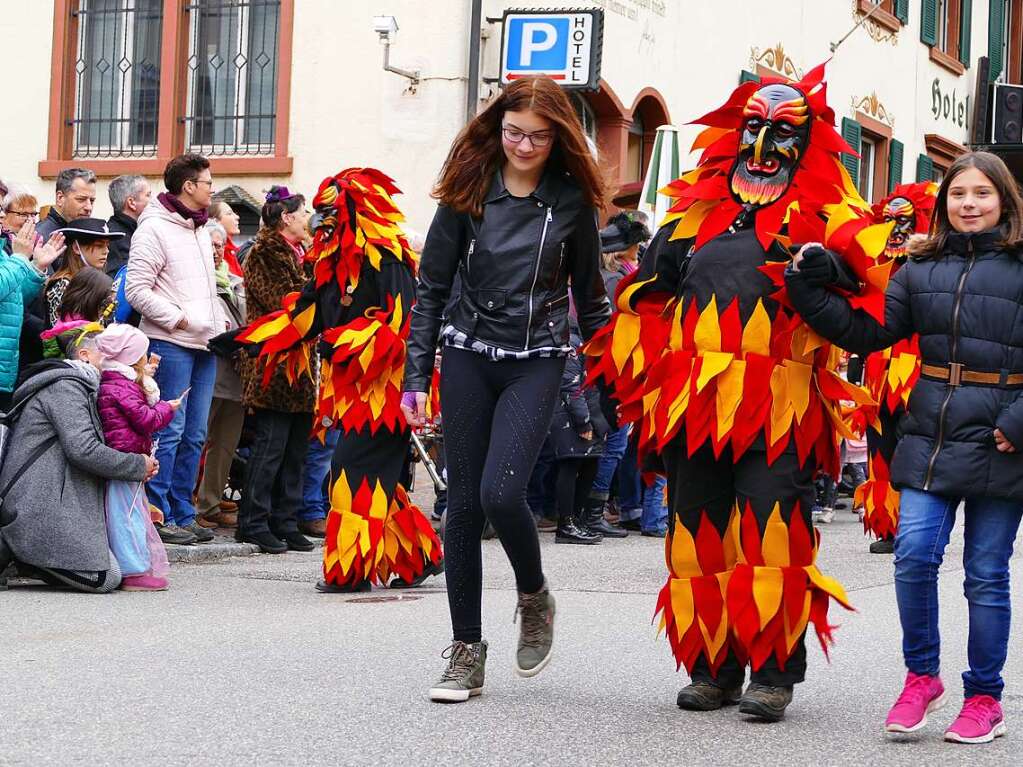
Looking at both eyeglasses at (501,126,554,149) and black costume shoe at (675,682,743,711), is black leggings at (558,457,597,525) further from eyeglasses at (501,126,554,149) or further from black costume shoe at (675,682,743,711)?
eyeglasses at (501,126,554,149)

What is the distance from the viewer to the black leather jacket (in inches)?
221

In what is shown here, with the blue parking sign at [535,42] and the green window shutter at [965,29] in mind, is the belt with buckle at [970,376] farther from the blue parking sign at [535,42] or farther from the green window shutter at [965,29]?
the green window shutter at [965,29]

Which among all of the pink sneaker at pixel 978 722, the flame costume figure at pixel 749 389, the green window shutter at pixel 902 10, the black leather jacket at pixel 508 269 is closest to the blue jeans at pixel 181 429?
the black leather jacket at pixel 508 269

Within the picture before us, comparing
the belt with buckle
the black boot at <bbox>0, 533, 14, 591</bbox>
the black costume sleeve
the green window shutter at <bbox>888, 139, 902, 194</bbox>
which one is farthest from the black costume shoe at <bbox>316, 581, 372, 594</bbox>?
the green window shutter at <bbox>888, 139, 902, 194</bbox>

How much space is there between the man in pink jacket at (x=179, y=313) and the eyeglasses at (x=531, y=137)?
471 cm

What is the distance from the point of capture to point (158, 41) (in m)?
17.1

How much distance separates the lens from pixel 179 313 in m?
10.1

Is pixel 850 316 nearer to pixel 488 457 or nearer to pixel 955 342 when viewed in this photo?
pixel 955 342

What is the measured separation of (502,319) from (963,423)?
4.60 ft

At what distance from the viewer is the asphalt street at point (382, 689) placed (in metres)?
4.93

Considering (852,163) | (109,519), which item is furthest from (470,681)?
(852,163)

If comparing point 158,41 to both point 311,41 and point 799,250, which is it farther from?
point 799,250

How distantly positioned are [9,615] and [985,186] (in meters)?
4.38

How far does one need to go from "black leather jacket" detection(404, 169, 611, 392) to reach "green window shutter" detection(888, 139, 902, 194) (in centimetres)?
2002
